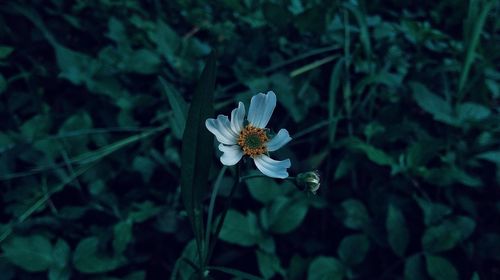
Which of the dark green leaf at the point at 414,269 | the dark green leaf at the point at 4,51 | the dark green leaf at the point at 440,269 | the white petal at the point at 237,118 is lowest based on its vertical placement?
the dark green leaf at the point at 414,269

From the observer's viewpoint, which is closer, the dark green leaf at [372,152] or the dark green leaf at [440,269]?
the dark green leaf at [440,269]

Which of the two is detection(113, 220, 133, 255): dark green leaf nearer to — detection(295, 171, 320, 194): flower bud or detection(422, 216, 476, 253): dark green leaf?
detection(295, 171, 320, 194): flower bud

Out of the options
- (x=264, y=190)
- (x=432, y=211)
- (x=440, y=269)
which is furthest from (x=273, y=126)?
(x=440, y=269)

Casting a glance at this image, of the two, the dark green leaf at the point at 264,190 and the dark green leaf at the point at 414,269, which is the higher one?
the dark green leaf at the point at 264,190

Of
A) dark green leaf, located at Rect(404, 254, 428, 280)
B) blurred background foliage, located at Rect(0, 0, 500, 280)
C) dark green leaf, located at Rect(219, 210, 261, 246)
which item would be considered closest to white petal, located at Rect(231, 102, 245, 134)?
blurred background foliage, located at Rect(0, 0, 500, 280)

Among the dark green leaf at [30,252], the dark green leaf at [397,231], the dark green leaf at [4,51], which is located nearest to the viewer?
the dark green leaf at [30,252]

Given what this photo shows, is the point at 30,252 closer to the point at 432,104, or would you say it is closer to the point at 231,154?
the point at 231,154

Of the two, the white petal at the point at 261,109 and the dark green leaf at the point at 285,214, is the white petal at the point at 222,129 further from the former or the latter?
the dark green leaf at the point at 285,214

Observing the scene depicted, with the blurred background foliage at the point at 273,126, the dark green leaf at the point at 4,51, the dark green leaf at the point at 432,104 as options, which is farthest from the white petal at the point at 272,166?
the dark green leaf at the point at 4,51
